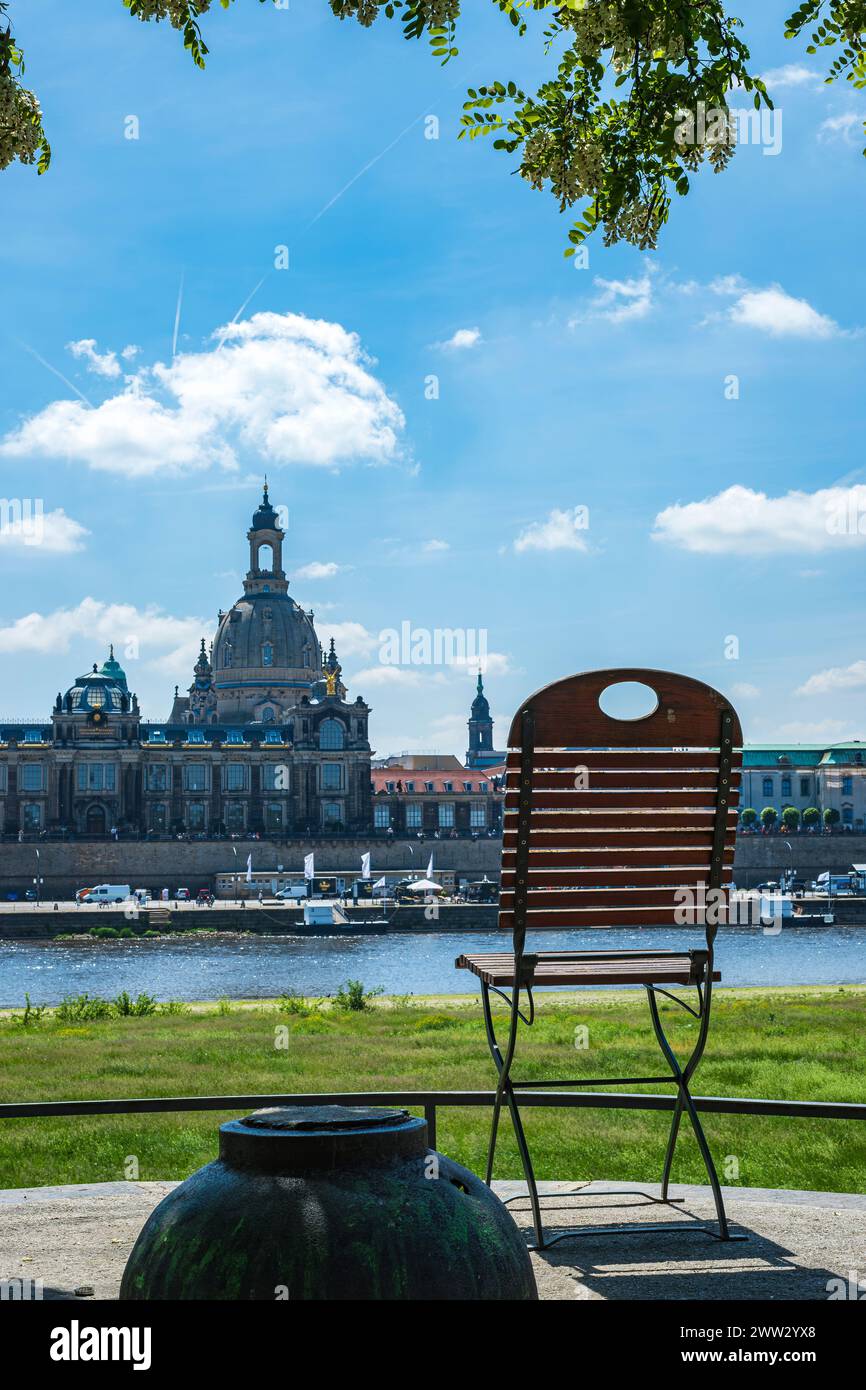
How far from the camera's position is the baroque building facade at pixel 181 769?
105938mm

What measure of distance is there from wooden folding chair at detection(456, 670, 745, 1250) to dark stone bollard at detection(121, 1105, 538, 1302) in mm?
1749

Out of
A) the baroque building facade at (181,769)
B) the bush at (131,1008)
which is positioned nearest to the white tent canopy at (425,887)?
the baroque building facade at (181,769)

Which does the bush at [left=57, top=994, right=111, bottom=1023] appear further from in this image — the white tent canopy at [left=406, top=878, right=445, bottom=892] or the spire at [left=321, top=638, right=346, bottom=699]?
the spire at [left=321, top=638, right=346, bottom=699]

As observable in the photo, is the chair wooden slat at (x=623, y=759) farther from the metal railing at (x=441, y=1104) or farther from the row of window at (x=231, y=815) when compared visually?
the row of window at (x=231, y=815)

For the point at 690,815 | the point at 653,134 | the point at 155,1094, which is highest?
the point at 653,134

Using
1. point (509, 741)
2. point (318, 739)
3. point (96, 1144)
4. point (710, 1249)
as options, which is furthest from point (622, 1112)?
point (318, 739)

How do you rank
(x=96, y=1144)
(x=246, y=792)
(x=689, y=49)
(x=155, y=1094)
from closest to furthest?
(x=689, y=49) < (x=96, y=1144) < (x=155, y=1094) < (x=246, y=792)

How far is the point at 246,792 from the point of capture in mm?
109500

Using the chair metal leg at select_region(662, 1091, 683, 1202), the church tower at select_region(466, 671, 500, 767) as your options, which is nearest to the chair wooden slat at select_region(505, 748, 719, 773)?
the chair metal leg at select_region(662, 1091, 683, 1202)
